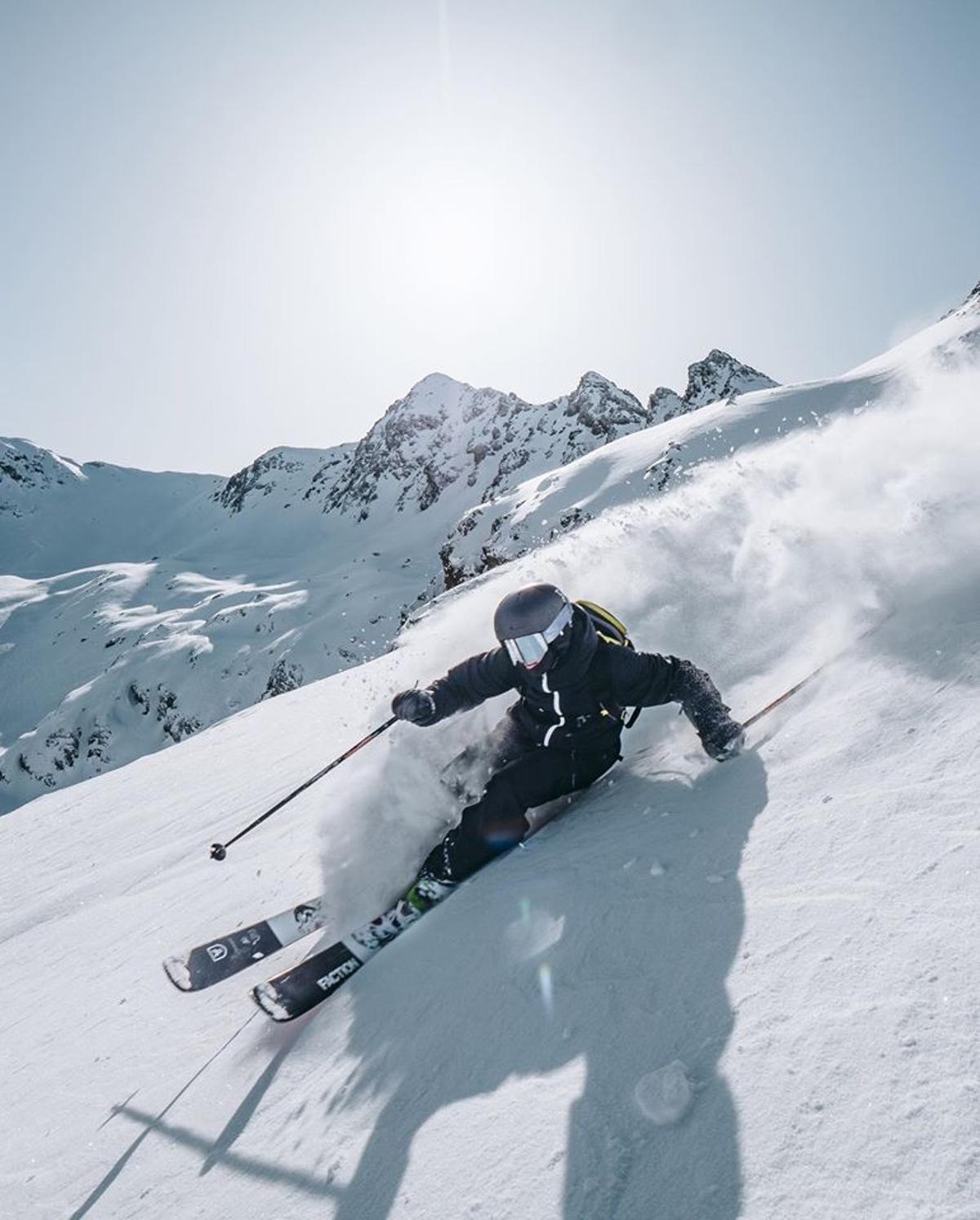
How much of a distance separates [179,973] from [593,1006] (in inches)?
114

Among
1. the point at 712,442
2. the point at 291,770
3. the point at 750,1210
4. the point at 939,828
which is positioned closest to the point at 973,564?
the point at 939,828

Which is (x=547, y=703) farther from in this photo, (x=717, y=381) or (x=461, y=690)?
(x=717, y=381)

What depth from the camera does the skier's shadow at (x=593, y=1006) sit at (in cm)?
183

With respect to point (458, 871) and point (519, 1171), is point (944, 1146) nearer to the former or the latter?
point (519, 1171)

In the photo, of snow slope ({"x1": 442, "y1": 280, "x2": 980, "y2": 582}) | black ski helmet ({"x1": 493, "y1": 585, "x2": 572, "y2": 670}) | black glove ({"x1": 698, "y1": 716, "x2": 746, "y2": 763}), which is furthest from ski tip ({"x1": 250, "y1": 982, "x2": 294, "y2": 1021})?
snow slope ({"x1": 442, "y1": 280, "x2": 980, "y2": 582})

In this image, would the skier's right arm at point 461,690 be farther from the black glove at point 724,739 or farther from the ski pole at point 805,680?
the ski pole at point 805,680

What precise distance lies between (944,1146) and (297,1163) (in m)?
2.08

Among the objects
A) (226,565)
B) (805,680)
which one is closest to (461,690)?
(805,680)

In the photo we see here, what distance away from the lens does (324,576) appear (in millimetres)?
100312

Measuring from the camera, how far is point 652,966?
2535 millimetres

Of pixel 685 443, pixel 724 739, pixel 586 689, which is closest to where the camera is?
pixel 724 739

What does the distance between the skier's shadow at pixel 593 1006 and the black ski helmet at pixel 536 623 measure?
1.02m

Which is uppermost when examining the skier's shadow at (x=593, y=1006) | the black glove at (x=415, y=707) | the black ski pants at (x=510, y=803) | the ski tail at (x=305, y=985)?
the black glove at (x=415, y=707)

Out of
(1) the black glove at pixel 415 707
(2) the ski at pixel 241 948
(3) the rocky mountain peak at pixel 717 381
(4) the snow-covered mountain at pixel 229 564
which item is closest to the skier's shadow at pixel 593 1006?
(2) the ski at pixel 241 948
